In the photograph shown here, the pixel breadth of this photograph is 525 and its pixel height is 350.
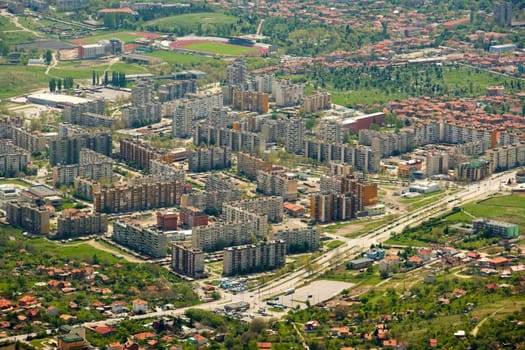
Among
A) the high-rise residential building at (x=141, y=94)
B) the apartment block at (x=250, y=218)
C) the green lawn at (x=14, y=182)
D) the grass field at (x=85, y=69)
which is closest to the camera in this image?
the apartment block at (x=250, y=218)

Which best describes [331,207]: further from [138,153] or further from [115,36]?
[115,36]

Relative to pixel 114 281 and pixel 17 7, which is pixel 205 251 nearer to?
pixel 114 281

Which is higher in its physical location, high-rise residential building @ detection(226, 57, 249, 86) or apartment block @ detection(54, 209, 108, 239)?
high-rise residential building @ detection(226, 57, 249, 86)

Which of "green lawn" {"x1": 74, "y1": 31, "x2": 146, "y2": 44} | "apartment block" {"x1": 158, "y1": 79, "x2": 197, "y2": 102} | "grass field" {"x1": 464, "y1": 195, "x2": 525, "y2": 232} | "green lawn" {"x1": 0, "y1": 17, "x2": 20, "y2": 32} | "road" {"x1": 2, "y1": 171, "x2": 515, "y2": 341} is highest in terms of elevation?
"green lawn" {"x1": 0, "y1": 17, "x2": 20, "y2": 32}

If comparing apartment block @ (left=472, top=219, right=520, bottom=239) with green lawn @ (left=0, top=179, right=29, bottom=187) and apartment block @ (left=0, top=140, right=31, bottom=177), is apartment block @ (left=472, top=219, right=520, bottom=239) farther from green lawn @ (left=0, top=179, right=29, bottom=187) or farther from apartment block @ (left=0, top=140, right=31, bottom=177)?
apartment block @ (left=0, top=140, right=31, bottom=177)

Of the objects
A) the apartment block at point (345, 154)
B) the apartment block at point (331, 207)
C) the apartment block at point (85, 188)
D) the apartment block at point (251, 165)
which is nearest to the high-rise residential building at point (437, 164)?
the apartment block at point (345, 154)

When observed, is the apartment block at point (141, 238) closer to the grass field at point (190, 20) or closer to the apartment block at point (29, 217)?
the apartment block at point (29, 217)

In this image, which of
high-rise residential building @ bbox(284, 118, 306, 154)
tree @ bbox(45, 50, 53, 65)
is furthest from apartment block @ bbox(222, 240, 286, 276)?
tree @ bbox(45, 50, 53, 65)
